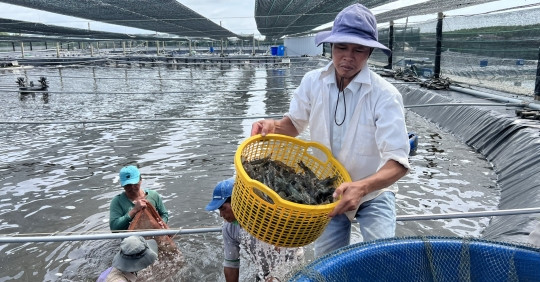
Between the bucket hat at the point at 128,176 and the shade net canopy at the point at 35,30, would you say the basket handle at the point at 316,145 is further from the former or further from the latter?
the shade net canopy at the point at 35,30

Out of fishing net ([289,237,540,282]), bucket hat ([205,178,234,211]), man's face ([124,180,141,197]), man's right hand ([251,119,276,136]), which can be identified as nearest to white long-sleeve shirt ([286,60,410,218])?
man's right hand ([251,119,276,136])

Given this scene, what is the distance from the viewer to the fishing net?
5.08 feet

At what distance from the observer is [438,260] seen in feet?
5.38

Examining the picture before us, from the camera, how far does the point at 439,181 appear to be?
580 centimetres

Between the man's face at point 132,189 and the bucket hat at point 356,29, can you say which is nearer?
the bucket hat at point 356,29

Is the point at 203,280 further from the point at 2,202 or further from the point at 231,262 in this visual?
the point at 2,202

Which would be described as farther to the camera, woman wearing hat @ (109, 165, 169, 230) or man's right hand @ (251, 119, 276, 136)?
woman wearing hat @ (109, 165, 169, 230)

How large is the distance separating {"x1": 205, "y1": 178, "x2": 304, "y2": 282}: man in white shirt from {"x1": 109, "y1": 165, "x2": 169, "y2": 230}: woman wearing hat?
1184mm

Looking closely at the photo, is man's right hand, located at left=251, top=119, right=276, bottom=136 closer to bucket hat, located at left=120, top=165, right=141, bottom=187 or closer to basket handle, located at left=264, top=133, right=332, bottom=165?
basket handle, located at left=264, top=133, right=332, bottom=165

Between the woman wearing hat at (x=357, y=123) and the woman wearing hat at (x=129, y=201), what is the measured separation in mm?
2030

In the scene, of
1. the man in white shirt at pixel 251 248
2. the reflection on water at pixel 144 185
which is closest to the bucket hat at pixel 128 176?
the reflection on water at pixel 144 185

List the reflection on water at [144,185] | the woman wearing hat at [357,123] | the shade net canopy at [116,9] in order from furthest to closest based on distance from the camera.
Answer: the shade net canopy at [116,9] < the reflection on water at [144,185] < the woman wearing hat at [357,123]

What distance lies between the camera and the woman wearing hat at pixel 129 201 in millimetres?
3676

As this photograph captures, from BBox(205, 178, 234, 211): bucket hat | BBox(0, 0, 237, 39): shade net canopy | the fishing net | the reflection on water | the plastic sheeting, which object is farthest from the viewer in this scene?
BBox(0, 0, 237, 39): shade net canopy
